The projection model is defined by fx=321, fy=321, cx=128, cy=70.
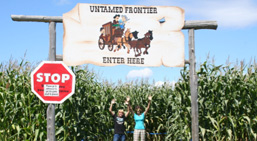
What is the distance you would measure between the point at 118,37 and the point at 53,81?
1643 millimetres

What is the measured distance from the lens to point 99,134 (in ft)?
31.0

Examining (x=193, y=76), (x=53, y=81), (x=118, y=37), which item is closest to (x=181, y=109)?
(x=193, y=76)

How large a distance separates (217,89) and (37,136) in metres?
4.52

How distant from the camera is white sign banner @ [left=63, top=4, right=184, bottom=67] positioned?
6359mm

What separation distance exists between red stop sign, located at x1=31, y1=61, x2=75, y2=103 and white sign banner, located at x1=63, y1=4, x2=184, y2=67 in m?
0.81

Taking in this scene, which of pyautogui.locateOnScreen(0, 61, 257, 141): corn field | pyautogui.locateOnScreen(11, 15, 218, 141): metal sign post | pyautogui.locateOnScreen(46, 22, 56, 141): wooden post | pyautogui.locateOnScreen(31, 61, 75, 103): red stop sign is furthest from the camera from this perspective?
pyautogui.locateOnScreen(0, 61, 257, 141): corn field

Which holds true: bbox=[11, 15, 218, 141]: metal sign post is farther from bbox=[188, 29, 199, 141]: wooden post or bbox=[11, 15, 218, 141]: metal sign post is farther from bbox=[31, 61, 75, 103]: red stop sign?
bbox=[31, 61, 75, 103]: red stop sign

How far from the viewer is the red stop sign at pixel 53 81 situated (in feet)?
18.0

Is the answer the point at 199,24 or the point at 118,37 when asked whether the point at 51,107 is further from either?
the point at 199,24

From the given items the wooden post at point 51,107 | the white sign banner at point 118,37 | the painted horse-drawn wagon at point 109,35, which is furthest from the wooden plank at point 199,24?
the wooden post at point 51,107

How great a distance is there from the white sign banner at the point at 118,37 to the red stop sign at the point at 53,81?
814 mm

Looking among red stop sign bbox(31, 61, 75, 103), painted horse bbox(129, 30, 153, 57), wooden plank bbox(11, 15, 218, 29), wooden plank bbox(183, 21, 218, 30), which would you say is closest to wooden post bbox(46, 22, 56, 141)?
wooden plank bbox(11, 15, 218, 29)

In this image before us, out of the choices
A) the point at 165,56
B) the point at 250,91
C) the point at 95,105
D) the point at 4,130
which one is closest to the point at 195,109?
the point at 165,56

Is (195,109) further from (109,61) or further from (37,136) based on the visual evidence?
(37,136)
